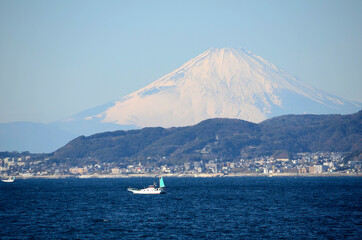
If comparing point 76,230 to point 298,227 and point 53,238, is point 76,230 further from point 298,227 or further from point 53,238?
point 298,227

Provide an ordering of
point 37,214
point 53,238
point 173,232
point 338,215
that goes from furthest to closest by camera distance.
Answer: point 37,214
point 338,215
point 173,232
point 53,238

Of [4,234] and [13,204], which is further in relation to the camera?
[13,204]

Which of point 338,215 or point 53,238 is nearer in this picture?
point 53,238

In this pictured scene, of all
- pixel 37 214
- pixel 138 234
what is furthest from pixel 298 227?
pixel 37 214

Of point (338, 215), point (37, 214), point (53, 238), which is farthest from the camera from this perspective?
point (37, 214)

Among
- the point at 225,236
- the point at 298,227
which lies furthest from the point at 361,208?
the point at 225,236

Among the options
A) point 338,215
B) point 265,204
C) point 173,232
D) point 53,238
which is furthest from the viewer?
point 265,204

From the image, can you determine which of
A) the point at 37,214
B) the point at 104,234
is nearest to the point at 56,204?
the point at 37,214

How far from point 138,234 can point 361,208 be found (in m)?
41.4

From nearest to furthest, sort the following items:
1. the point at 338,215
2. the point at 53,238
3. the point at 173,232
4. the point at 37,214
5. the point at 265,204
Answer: the point at 53,238
the point at 173,232
the point at 338,215
the point at 37,214
the point at 265,204

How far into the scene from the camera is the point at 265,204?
349ft

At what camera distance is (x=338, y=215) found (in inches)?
3346

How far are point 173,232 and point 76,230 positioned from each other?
11701mm

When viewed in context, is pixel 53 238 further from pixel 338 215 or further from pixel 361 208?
pixel 361 208
